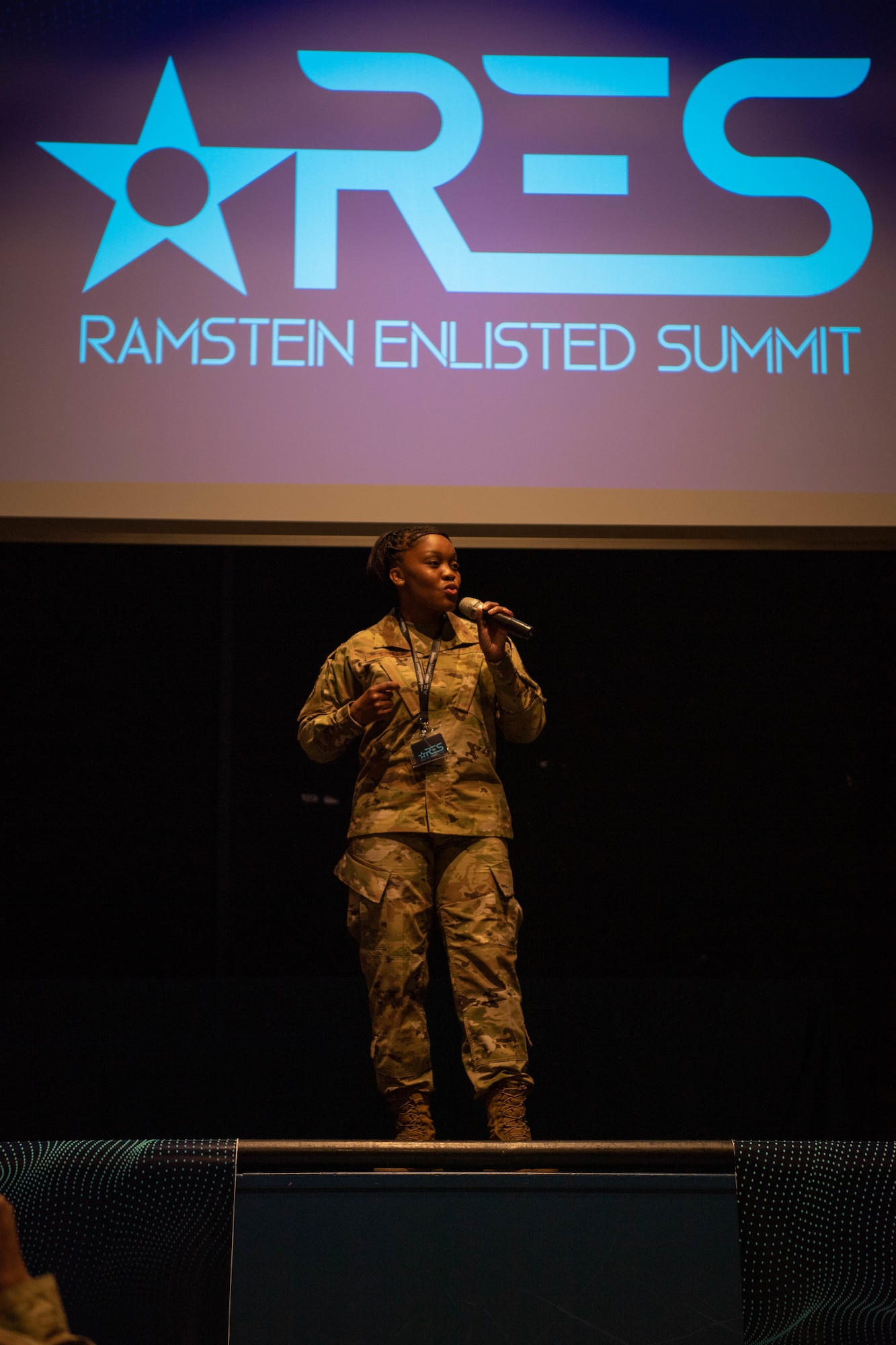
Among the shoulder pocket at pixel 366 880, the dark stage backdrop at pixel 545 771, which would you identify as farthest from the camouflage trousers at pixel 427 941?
the dark stage backdrop at pixel 545 771

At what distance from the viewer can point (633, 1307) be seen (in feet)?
6.48

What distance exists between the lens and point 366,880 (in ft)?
8.48

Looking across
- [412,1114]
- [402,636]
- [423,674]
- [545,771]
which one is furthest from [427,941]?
[545,771]

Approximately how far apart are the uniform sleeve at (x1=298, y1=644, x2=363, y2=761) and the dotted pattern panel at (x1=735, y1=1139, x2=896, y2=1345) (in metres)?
1.11

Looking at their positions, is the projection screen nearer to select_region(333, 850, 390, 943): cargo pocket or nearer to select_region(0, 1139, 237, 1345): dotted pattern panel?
select_region(333, 850, 390, 943): cargo pocket

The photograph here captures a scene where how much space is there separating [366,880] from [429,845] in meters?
0.16

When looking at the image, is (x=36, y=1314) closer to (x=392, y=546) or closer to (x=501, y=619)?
(x=501, y=619)

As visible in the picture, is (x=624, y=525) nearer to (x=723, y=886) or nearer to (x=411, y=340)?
(x=411, y=340)

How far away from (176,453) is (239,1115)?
1733mm

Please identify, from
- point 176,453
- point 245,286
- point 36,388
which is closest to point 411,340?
point 245,286

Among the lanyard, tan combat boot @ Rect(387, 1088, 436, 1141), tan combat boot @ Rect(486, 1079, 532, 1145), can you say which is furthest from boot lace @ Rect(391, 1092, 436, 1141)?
the lanyard

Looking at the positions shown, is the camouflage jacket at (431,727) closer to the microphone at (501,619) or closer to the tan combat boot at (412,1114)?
the microphone at (501,619)

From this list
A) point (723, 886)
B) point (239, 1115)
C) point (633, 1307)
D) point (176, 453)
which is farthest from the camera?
point (723, 886)

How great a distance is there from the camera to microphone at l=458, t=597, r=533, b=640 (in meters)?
2.44
